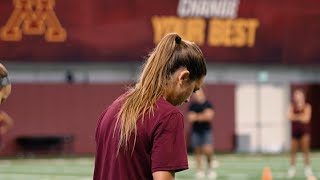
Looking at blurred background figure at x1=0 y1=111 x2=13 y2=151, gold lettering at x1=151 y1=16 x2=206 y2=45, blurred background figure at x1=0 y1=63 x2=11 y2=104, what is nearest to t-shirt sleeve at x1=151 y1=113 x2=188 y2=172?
blurred background figure at x1=0 y1=63 x2=11 y2=104

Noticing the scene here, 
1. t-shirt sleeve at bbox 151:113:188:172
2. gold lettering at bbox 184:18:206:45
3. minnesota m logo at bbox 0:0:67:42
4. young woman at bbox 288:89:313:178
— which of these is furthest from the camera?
gold lettering at bbox 184:18:206:45

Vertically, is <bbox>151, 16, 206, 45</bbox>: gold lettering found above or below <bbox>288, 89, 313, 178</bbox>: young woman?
above

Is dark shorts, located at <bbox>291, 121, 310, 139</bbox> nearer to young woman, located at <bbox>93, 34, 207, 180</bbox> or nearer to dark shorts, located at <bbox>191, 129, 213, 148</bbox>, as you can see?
dark shorts, located at <bbox>191, 129, 213, 148</bbox>

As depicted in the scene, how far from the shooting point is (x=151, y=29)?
2700 cm

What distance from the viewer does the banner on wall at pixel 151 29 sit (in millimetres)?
25531

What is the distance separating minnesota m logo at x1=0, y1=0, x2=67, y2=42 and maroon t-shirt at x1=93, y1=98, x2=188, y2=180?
871 inches

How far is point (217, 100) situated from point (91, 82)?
4378 mm

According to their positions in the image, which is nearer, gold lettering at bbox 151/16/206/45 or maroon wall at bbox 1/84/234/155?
maroon wall at bbox 1/84/234/155

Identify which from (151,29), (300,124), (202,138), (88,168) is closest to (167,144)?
(300,124)

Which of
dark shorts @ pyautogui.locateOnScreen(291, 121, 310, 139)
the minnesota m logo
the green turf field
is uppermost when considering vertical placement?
the minnesota m logo

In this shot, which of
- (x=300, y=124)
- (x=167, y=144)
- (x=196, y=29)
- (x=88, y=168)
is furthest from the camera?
(x=196, y=29)

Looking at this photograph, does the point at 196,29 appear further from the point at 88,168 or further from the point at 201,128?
the point at 201,128

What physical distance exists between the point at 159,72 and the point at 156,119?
0.21 meters

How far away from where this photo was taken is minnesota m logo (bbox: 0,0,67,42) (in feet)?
82.5
